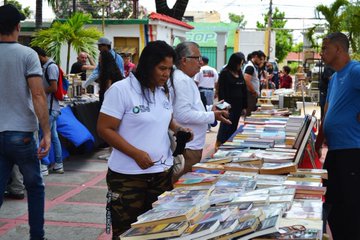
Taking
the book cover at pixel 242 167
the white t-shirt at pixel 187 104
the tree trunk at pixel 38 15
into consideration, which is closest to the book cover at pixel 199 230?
the book cover at pixel 242 167

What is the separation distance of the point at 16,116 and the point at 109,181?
98 centimetres

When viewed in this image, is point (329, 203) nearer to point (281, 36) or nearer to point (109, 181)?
point (109, 181)

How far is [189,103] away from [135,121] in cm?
117

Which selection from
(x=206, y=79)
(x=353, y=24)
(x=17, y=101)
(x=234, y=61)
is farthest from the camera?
(x=353, y=24)

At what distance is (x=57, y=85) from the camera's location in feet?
23.6

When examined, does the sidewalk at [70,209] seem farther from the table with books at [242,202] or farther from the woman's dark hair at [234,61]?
the woman's dark hair at [234,61]

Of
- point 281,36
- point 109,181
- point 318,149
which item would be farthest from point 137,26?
point 281,36

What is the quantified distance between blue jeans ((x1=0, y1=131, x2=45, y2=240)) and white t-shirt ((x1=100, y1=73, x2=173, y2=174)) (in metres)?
0.87

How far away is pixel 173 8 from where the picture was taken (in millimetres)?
18188

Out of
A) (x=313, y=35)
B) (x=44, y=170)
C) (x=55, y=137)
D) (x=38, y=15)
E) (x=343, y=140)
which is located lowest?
(x=44, y=170)

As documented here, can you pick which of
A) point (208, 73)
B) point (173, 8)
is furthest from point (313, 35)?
point (208, 73)

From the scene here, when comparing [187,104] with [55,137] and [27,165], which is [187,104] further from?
[55,137]

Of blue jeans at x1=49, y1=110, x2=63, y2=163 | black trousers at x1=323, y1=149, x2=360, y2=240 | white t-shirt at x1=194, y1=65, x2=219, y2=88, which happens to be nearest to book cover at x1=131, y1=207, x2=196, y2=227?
black trousers at x1=323, y1=149, x2=360, y2=240

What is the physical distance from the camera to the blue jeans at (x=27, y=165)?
3.95 m
